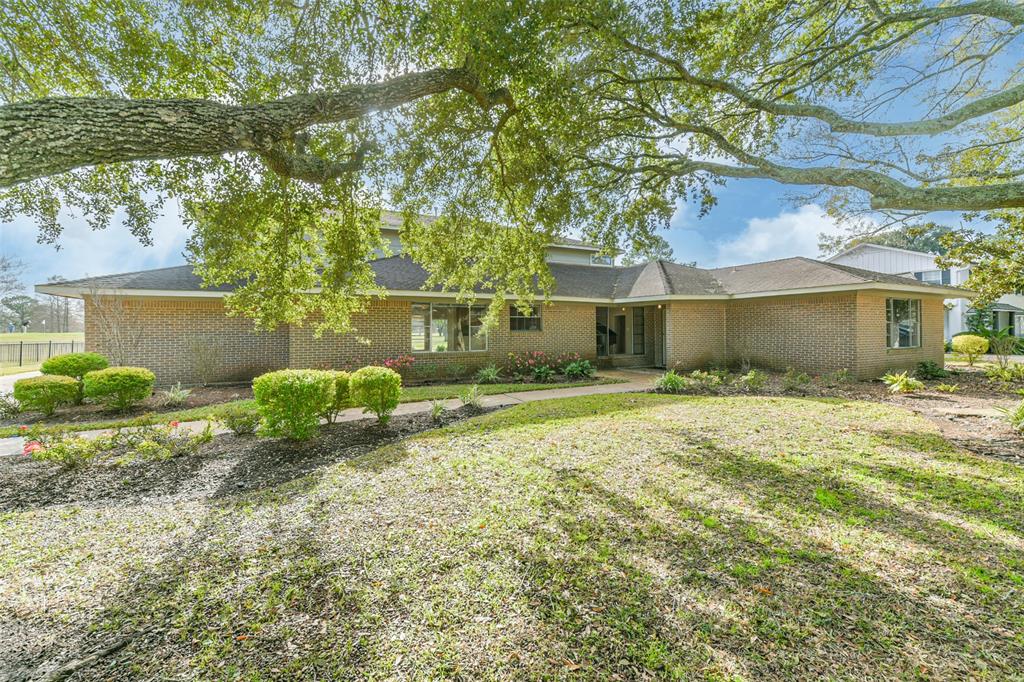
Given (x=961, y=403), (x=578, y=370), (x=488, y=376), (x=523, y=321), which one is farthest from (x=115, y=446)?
(x=961, y=403)

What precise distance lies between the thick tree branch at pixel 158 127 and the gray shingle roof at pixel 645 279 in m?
7.20

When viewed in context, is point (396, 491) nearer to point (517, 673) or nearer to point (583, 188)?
point (517, 673)

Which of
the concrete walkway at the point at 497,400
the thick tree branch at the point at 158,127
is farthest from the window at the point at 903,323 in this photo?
the thick tree branch at the point at 158,127

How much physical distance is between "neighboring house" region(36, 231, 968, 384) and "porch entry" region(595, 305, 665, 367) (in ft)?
0.37

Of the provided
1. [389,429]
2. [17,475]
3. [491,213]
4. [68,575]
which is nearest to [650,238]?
[491,213]

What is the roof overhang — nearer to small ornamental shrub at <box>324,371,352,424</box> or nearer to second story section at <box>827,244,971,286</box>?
small ornamental shrub at <box>324,371,352,424</box>

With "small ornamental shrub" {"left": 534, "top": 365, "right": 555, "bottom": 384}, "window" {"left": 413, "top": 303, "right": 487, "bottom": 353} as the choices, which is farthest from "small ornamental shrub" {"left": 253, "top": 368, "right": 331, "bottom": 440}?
"small ornamental shrub" {"left": 534, "top": 365, "right": 555, "bottom": 384}

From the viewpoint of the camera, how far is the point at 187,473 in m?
5.07

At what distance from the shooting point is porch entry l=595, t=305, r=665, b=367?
1697cm

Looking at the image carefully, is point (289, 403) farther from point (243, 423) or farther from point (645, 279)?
point (645, 279)

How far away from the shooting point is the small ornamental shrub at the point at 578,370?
13.5 m

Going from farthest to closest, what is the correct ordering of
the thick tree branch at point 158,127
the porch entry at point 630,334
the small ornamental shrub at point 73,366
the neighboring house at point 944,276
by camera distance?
the neighboring house at point 944,276, the porch entry at point 630,334, the small ornamental shrub at point 73,366, the thick tree branch at point 158,127

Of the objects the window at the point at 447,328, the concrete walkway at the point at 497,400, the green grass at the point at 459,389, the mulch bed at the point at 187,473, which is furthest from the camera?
the window at the point at 447,328

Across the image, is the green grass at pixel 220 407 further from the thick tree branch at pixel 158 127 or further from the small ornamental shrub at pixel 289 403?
the thick tree branch at pixel 158 127
